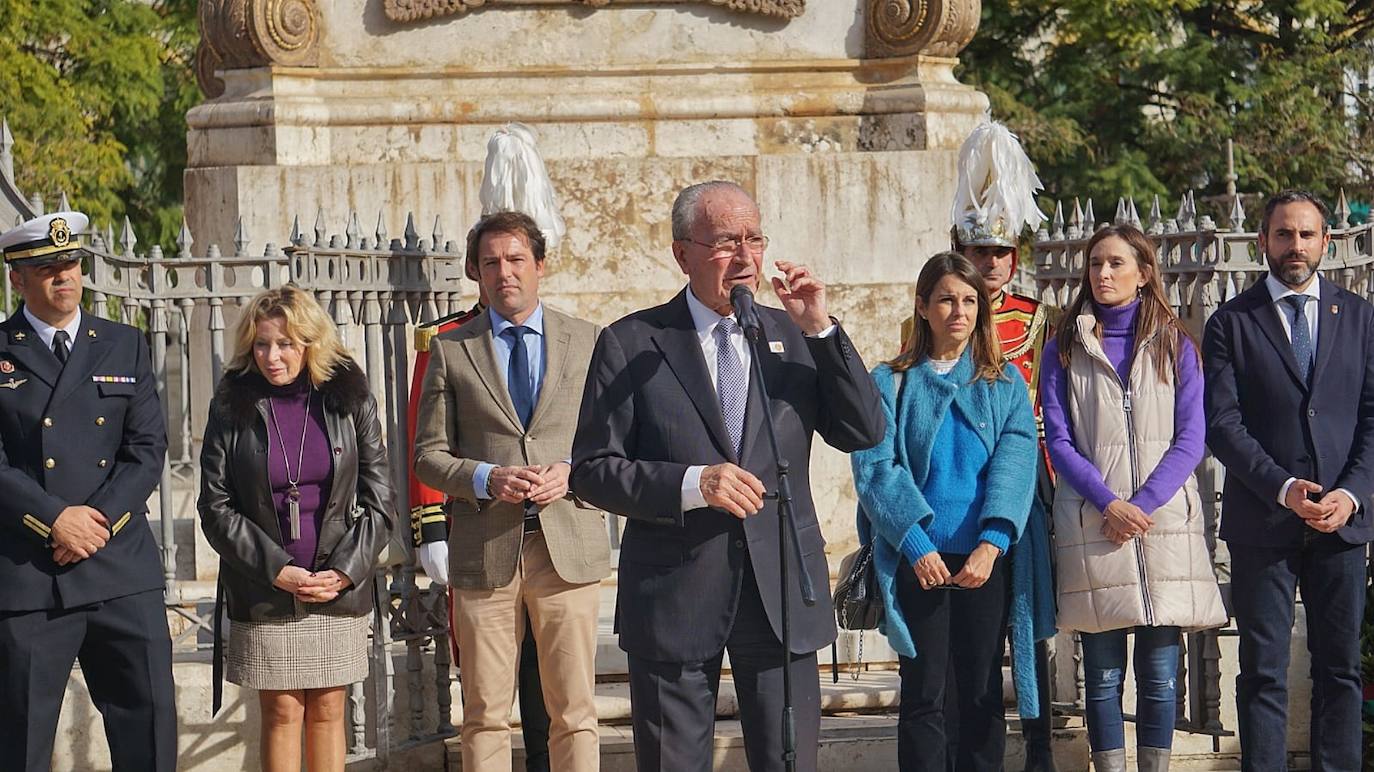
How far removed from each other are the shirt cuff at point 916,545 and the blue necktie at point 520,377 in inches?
50.6

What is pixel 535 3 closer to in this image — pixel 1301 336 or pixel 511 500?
pixel 511 500

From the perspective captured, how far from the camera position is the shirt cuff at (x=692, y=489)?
237 inches

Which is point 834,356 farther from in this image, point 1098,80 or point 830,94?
point 1098,80

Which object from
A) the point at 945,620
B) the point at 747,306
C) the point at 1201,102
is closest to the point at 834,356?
the point at 747,306

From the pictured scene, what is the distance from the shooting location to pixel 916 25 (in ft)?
37.1

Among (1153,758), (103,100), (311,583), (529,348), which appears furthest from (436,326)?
(103,100)

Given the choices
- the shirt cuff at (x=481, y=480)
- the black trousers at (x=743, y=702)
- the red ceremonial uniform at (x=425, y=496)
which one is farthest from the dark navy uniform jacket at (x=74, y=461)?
the black trousers at (x=743, y=702)

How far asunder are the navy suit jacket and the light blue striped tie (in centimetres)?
205

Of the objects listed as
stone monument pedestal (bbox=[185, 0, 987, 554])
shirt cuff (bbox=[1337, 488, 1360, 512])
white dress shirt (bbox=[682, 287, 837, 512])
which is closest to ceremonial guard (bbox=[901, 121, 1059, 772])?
shirt cuff (bbox=[1337, 488, 1360, 512])

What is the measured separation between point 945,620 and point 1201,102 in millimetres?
21569

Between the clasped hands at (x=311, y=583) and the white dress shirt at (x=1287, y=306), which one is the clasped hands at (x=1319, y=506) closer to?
the white dress shirt at (x=1287, y=306)

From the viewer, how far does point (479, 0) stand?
11195 millimetres

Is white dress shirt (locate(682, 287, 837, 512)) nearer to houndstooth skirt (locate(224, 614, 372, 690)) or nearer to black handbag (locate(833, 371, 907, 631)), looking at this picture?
black handbag (locate(833, 371, 907, 631))

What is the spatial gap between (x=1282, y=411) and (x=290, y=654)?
3257 millimetres
